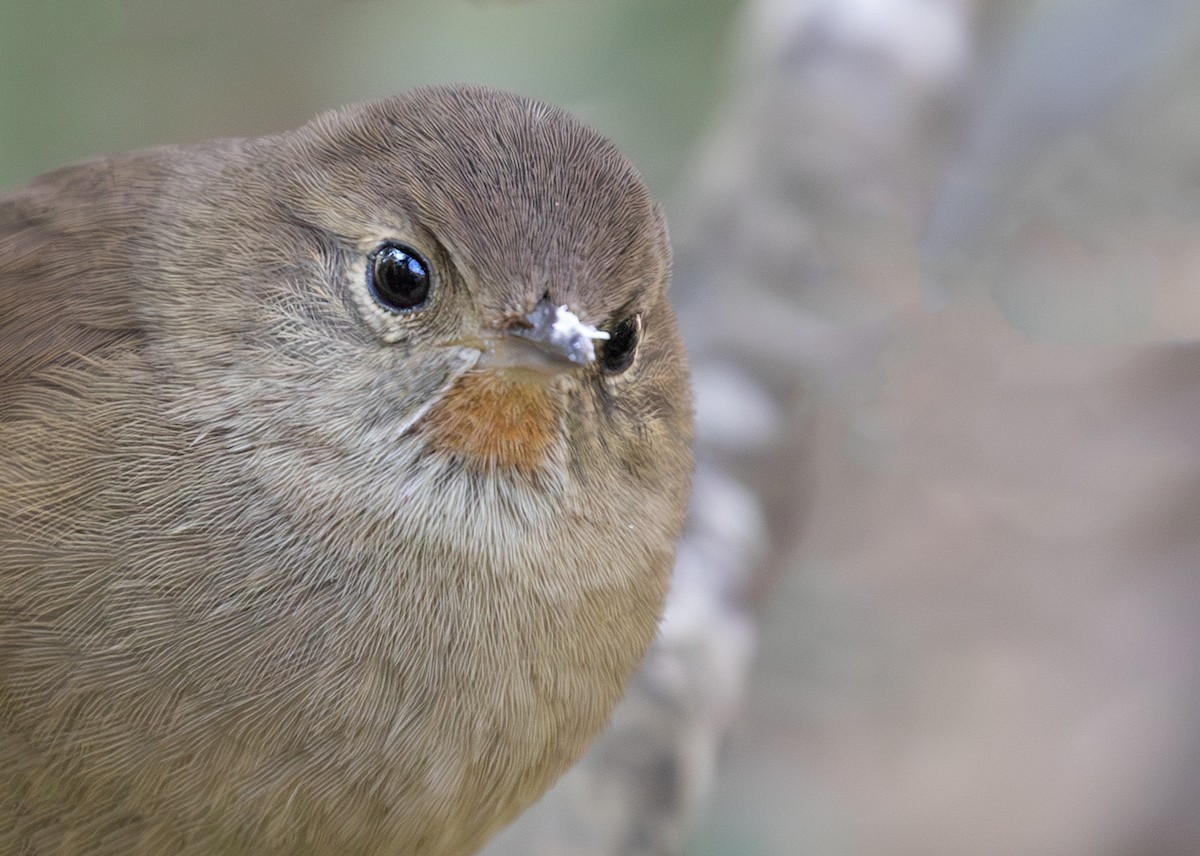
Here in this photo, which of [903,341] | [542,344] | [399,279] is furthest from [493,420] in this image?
[903,341]

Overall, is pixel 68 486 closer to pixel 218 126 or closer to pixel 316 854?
pixel 316 854

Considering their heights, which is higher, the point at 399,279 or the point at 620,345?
the point at 620,345

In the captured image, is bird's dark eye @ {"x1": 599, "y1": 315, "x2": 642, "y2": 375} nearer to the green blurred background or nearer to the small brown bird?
the small brown bird

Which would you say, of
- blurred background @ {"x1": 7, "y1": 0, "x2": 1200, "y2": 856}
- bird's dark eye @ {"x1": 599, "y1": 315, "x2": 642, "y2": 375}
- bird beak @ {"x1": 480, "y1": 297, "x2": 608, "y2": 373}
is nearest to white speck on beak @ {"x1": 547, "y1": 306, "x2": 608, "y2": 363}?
bird beak @ {"x1": 480, "y1": 297, "x2": 608, "y2": 373}

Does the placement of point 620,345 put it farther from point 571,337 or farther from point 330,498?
point 330,498

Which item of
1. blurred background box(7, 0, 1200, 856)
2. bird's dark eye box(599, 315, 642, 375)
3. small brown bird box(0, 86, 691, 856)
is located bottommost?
small brown bird box(0, 86, 691, 856)

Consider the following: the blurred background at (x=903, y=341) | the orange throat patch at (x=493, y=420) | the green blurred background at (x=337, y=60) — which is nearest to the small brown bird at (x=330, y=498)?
the orange throat patch at (x=493, y=420)
